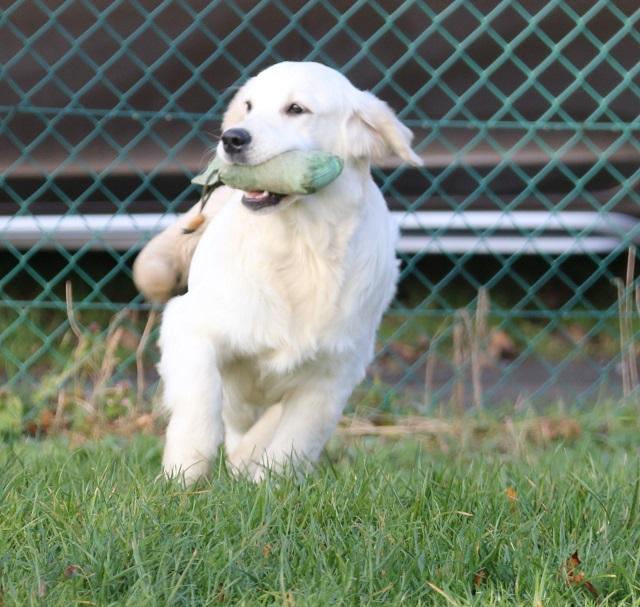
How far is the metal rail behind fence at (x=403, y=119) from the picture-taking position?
426 centimetres

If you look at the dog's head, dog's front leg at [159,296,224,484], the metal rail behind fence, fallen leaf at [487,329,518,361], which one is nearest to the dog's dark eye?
the dog's head

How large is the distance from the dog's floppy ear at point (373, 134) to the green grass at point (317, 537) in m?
0.77

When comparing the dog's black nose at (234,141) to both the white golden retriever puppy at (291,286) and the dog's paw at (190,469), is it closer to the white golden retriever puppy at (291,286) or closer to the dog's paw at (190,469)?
the white golden retriever puppy at (291,286)

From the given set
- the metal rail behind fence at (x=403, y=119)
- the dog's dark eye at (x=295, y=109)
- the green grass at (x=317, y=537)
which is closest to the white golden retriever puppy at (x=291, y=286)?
the dog's dark eye at (x=295, y=109)

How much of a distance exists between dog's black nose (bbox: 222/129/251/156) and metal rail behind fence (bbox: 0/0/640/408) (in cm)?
132

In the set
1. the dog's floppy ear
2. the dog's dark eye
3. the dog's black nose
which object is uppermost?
the dog's black nose

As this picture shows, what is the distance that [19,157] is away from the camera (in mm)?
4531

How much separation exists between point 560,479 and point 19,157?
2512 millimetres

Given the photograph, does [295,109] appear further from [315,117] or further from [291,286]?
[291,286]

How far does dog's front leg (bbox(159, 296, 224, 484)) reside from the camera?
2.93 metres

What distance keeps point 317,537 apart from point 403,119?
8.62 ft

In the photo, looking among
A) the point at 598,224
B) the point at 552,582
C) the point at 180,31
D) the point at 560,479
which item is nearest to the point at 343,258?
the point at 560,479

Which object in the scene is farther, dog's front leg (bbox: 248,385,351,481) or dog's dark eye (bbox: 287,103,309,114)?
dog's front leg (bbox: 248,385,351,481)

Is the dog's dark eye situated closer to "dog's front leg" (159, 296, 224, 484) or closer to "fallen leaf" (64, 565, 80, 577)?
"dog's front leg" (159, 296, 224, 484)
